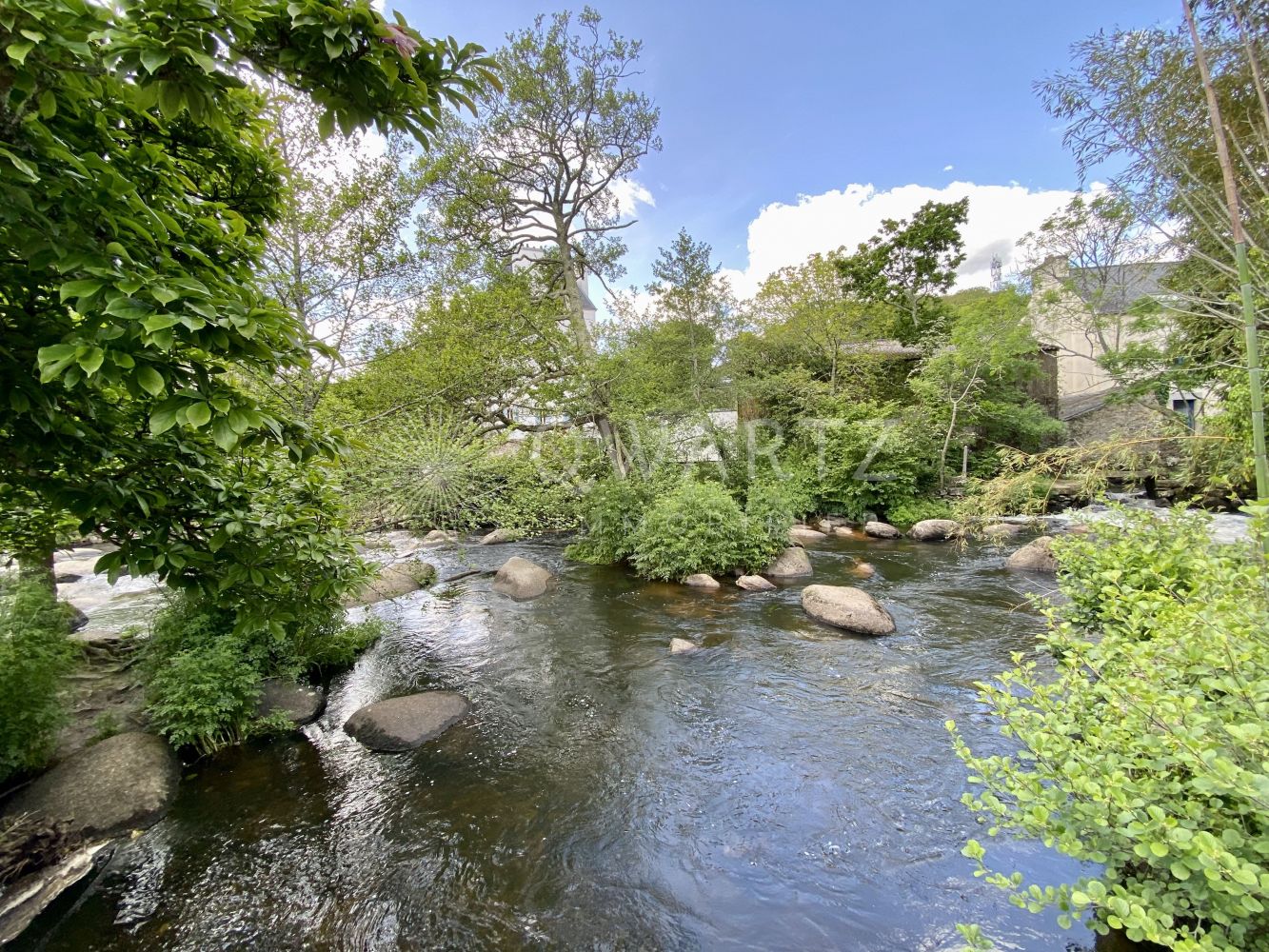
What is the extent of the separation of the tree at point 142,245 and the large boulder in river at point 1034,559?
1255 cm

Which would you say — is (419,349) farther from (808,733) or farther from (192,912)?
(808,733)

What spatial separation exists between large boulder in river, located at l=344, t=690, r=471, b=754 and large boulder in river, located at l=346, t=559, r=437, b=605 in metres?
4.12

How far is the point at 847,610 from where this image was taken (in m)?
7.85

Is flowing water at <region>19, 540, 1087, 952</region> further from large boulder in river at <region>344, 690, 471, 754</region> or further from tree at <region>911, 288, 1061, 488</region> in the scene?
tree at <region>911, 288, 1061, 488</region>

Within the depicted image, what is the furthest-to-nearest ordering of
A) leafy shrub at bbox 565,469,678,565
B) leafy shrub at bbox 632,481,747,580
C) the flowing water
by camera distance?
leafy shrub at bbox 565,469,678,565
leafy shrub at bbox 632,481,747,580
the flowing water

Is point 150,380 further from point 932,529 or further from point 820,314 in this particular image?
point 820,314

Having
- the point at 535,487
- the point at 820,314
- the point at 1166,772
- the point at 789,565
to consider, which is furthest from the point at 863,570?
the point at 820,314

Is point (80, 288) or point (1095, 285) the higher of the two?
point (1095, 285)

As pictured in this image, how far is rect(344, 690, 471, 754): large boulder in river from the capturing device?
527 cm

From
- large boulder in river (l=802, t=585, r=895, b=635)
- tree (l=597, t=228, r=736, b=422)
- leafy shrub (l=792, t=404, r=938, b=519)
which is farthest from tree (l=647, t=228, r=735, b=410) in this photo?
large boulder in river (l=802, t=585, r=895, b=635)

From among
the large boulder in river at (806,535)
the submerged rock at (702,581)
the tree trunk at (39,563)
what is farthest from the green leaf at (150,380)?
the large boulder in river at (806,535)

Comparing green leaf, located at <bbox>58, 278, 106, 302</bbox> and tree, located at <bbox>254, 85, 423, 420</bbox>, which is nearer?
green leaf, located at <bbox>58, 278, 106, 302</bbox>

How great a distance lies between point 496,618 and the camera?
9000 millimetres

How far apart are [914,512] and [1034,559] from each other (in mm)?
5008
